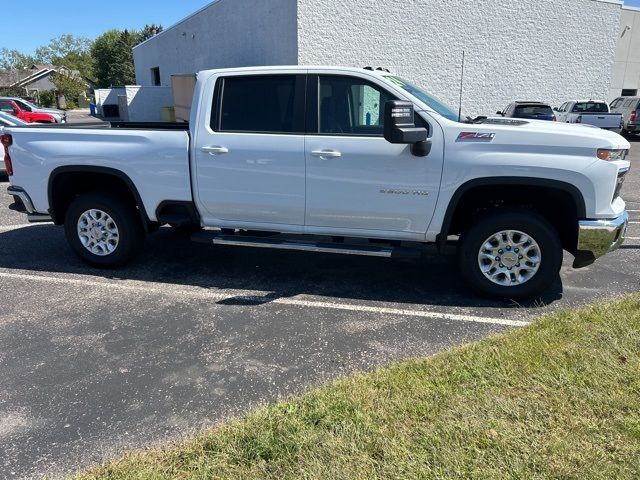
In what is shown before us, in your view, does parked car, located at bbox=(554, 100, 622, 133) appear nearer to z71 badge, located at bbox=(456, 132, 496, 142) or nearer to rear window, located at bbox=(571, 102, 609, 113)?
rear window, located at bbox=(571, 102, 609, 113)

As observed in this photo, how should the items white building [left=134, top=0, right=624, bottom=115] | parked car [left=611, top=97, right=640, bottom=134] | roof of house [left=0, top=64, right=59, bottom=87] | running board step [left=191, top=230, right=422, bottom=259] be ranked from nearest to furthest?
1. running board step [left=191, top=230, right=422, bottom=259]
2. white building [left=134, top=0, right=624, bottom=115]
3. parked car [left=611, top=97, right=640, bottom=134]
4. roof of house [left=0, top=64, right=59, bottom=87]

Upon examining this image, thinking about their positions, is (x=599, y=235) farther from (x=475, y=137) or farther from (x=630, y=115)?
(x=630, y=115)

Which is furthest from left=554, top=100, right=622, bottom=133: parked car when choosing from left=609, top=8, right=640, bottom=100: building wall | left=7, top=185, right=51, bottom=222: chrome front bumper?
left=7, top=185, right=51, bottom=222: chrome front bumper

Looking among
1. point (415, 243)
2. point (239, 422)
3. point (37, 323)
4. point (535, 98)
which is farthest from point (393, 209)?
point (535, 98)

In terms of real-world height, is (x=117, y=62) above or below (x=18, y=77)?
above

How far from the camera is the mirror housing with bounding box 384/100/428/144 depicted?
402cm

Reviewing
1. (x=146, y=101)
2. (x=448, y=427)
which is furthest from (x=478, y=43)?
(x=146, y=101)

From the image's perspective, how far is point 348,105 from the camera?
15.3 ft

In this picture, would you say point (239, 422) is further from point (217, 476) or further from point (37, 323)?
point (37, 323)

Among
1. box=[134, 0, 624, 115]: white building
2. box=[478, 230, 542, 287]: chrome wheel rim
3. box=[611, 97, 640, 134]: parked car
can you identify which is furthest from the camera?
box=[611, 97, 640, 134]: parked car

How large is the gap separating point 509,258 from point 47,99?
261 ft

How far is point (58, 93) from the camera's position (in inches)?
2781

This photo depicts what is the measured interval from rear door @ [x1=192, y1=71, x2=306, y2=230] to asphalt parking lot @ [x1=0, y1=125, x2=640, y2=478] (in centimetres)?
82

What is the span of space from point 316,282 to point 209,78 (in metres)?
2.32
